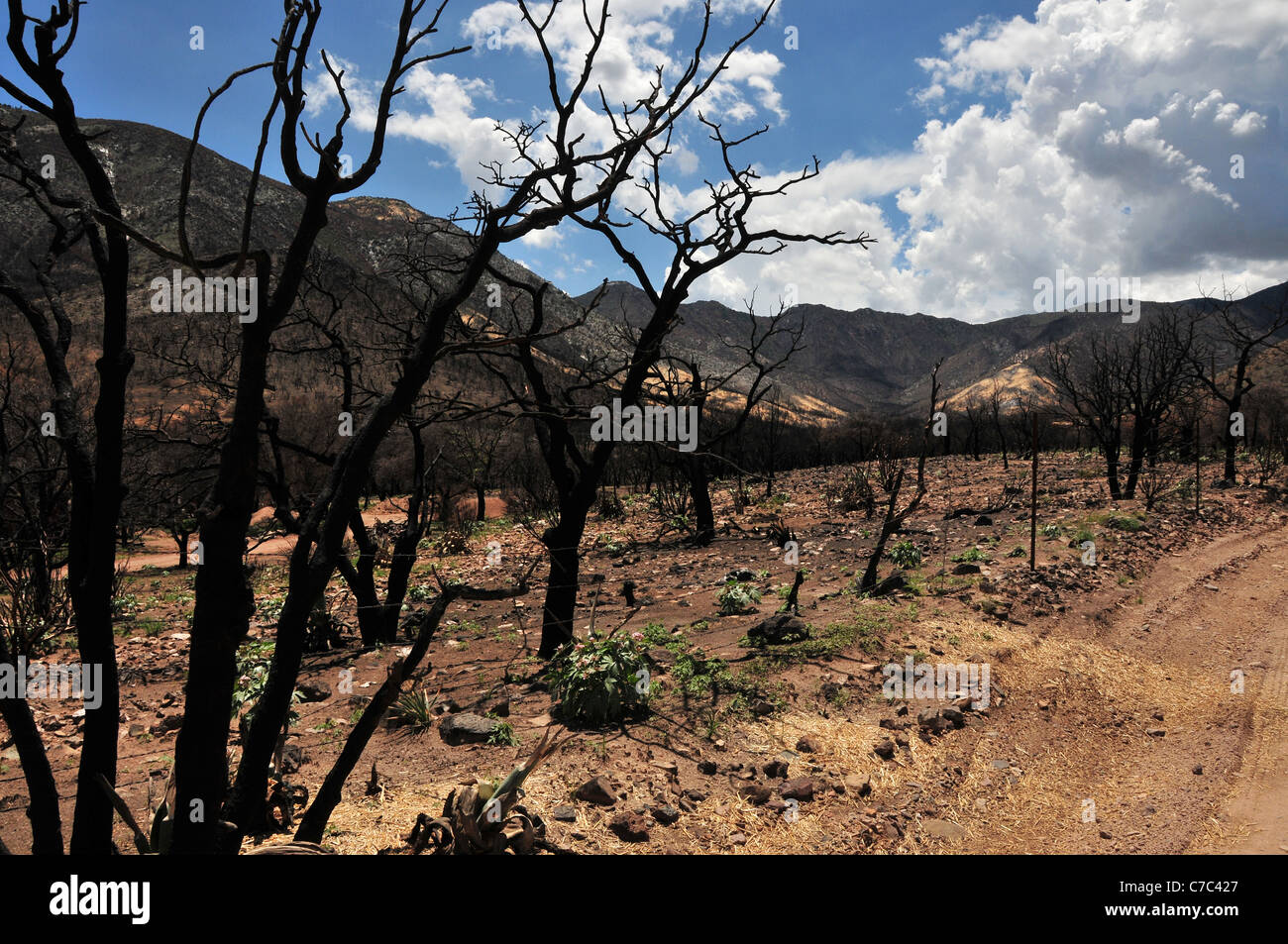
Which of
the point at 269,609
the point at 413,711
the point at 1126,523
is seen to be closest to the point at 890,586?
the point at 413,711

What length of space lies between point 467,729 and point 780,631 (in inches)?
133

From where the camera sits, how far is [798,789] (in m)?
4.75

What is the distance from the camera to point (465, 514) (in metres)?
23.1

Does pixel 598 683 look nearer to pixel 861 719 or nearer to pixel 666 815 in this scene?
pixel 666 815

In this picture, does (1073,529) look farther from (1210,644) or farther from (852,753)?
(852,753)

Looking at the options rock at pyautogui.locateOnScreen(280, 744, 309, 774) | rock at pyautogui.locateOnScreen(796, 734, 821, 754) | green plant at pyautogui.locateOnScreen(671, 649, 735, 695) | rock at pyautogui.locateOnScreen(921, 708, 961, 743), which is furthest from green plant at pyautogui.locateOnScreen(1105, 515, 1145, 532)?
rock at pyautogui.locateOnScreen(280, 744, 309, 774)

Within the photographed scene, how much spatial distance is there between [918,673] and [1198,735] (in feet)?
7.15

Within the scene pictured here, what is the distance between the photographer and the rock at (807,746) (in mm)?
5340

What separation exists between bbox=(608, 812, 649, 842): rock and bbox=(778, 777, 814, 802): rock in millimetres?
1005

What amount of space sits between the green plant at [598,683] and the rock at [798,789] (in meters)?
1.40

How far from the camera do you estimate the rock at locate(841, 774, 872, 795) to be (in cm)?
486

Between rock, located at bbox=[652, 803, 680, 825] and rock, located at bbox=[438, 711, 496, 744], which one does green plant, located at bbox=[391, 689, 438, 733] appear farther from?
rock, located at bbox=[652, 803, 680, 825]

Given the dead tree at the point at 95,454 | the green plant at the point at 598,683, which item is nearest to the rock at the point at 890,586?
the green plant at the point at 598,683

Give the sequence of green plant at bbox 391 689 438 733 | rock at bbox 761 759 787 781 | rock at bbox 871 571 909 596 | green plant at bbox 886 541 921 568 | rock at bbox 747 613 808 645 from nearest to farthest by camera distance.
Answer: rock at bbox 761 759 787 781
green plant at bbox 391 689 438 733
rock at bbox 747 613 808 645
rock at bbox 871 571 909 596
green plant at bbox 886 541 921 568
